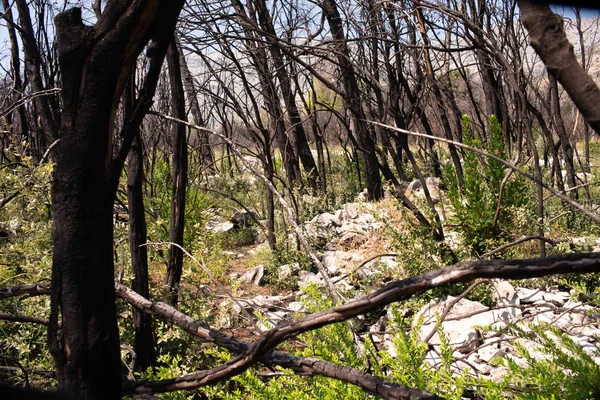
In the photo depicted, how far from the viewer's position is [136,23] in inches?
40.6

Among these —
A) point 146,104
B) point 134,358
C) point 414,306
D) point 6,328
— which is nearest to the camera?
point 146,104

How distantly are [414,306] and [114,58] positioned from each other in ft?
10.3

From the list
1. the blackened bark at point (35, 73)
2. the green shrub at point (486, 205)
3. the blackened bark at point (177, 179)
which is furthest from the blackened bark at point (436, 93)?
the blackened bark at point (35, 73)

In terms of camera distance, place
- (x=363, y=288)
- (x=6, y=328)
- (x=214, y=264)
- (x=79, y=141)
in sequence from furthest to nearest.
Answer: (x=214, y=264) → (x=363, y=288) → (x=6, y=328) → (x=79, y=141)

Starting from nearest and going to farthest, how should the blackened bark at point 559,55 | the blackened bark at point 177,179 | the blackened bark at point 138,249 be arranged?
the blackened bark at point 559,55 → the blackened bark at point 138,249 → the blackened bark at point 177,179

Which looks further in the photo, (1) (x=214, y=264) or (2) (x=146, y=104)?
(1) (x=214, y=264)

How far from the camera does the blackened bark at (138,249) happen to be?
2688 millimetres

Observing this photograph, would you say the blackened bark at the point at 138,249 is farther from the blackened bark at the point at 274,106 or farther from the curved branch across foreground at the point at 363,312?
the blackened bark at the point at 274,106

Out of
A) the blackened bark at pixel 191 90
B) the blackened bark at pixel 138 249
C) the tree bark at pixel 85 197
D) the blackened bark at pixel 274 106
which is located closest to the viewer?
the tree bark at pixel 85 197

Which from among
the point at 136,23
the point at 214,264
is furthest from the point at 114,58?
the point at 214,264

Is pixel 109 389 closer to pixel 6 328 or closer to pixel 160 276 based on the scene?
pixel 6 328

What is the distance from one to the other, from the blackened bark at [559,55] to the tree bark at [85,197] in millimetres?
698

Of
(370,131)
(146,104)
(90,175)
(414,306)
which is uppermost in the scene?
(370,131)

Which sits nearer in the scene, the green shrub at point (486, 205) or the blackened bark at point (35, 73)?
the green shrub at point (486, 205)
